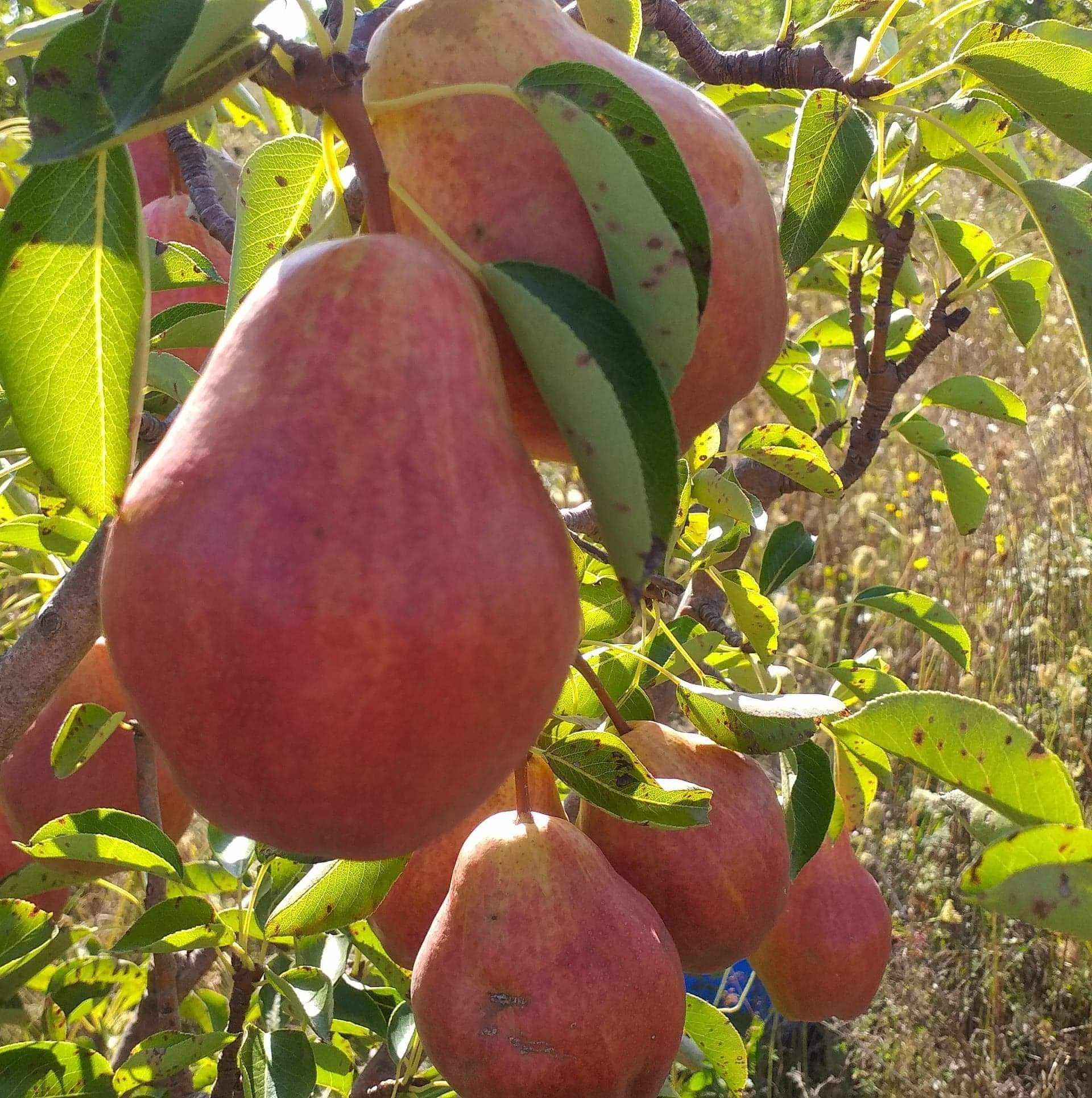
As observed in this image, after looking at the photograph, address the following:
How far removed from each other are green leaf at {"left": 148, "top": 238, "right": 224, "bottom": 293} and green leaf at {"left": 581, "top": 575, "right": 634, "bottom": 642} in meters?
0.43

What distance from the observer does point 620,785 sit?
756 millimetres

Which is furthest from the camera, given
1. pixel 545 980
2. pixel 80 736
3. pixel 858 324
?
pixel 858 324

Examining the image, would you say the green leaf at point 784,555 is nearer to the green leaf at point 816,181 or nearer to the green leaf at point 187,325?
the green leaf at point 816,181

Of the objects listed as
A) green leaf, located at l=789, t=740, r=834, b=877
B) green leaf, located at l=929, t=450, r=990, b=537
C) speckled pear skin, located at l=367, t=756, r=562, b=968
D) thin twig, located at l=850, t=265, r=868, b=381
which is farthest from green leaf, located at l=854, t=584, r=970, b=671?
speckled pear skin, located at l=367, t=756, r=562, b=968

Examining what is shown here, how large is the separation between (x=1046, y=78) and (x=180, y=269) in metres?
0.71

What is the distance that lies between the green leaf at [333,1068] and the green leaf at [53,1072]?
20 centimetres

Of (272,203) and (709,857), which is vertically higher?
(272,203)

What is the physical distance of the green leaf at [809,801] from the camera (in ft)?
2.91

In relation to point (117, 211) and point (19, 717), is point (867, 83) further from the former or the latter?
point (19, 717)

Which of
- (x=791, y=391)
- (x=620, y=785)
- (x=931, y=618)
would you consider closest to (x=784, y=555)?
(x=931, y=618)

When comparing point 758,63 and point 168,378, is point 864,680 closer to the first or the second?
point 758,63

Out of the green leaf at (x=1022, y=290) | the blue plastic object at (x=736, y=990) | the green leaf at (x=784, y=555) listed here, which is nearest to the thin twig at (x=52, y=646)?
the green leaf at (x=784, y=555)

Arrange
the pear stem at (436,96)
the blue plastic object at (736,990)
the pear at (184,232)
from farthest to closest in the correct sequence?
the blue plastic object at (736,990) < the pear at (184,232) < the pear stem at (436,96)

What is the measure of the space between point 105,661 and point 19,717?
44 cm
